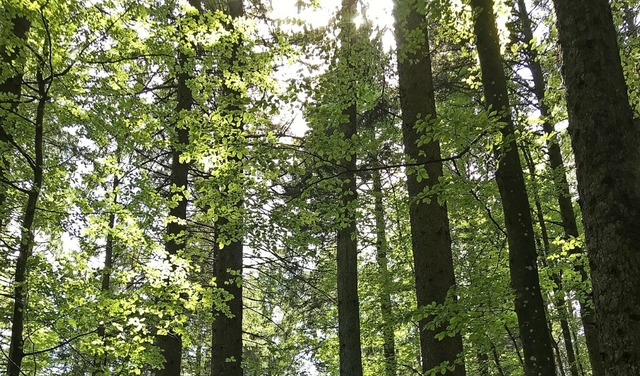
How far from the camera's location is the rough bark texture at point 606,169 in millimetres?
2273

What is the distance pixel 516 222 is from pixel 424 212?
1184mm

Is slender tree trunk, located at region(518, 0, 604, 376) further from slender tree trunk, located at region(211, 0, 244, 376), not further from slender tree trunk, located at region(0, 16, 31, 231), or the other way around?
slender tree trunk, located at region(0, 16, 31, 231)

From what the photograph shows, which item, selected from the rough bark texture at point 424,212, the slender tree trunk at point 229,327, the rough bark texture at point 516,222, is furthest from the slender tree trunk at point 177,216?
the rough bark texture at point 516,222

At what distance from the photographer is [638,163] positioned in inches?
97.0

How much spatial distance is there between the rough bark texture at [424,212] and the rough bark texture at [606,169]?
1876mm

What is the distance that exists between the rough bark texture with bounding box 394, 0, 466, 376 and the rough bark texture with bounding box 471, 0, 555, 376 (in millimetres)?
682

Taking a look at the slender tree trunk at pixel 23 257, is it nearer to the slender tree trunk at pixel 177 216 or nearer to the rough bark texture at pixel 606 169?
the slender tree trunk at pixel 177 216

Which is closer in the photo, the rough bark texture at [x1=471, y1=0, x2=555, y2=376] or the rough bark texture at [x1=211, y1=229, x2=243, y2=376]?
the rough bark texture at [x1=471, y1=0, x2=555, y2=376]

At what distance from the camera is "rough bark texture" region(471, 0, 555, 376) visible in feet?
12.8

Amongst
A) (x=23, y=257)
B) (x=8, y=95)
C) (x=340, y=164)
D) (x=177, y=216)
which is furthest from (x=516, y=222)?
(x=177, y=216)

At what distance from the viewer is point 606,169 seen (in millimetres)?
2480

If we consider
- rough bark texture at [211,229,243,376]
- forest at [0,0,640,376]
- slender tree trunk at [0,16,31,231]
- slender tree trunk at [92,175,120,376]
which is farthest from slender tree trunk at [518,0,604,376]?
slender tree trunk at [92,175,120,376]

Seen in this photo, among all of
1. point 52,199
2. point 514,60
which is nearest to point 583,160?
point 52,199

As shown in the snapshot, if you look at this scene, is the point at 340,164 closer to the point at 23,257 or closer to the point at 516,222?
the point at 516,222
